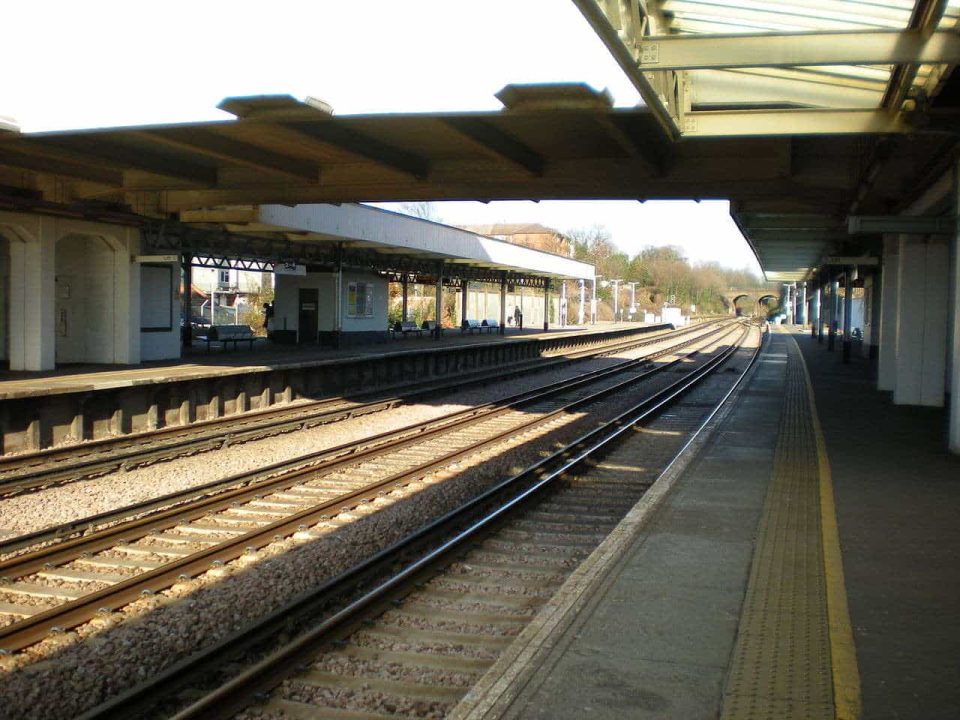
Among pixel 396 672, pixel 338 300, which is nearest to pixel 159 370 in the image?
pixel 338 300

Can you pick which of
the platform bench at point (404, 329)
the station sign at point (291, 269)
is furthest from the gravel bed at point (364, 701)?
the platform bench at point (404, 329)

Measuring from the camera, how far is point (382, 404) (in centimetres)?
1878

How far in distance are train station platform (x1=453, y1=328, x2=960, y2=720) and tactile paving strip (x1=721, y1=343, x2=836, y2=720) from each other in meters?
0.01

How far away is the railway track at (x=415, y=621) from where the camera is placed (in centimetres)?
493

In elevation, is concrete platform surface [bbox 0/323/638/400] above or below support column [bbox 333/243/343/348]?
below

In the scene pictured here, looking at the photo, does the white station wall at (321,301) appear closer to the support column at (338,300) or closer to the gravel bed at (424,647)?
the support column at (338,300)

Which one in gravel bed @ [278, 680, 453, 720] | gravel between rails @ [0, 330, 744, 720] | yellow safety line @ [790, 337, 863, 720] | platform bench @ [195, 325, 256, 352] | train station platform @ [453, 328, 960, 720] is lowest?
gravel bed @ [278, 680, 453, 720]

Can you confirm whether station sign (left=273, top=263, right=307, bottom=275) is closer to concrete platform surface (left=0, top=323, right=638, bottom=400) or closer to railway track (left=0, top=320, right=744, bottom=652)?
concrete platform surface (left=0, top=323, right=638, bottom=400)

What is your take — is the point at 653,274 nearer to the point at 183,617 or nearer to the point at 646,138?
the point at 646,138

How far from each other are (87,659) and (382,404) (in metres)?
13.4

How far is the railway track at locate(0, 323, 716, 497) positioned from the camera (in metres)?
10.9

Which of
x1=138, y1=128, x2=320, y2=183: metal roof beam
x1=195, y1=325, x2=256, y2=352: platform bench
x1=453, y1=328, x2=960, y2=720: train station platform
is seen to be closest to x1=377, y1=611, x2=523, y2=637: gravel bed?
x1=453, y1=328, x2=960, y2=720: train station platform

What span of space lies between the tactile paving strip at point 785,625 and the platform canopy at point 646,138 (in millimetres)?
4050

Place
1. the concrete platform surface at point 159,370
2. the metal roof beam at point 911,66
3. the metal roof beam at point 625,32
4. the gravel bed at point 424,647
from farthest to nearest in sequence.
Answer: the concrete platform surface at point 159,370, the metal roof beam at point 911,66, the metal roof beam at point 625,32, the gravel bed at point 424,647
